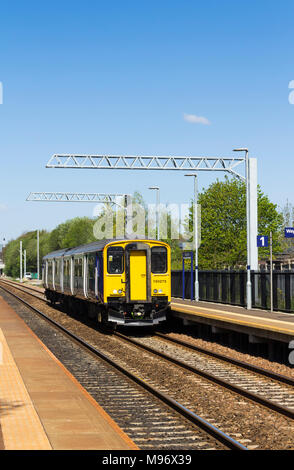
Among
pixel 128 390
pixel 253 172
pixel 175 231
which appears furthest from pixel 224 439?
pixel 175 231

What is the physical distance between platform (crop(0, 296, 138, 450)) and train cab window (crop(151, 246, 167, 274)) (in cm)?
765

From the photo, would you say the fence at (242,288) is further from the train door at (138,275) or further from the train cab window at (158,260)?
the train door at (138,275)

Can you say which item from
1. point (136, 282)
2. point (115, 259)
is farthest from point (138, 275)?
point (115, 259)

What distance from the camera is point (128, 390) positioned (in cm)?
1295

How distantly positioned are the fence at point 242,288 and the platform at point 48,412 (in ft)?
38.2

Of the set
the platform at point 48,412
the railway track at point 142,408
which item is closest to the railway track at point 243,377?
the railway track at point 142,408

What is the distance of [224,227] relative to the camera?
6088 cm

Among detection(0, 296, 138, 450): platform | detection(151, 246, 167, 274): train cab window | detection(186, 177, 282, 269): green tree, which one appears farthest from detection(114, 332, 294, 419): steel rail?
detection(186, 177, 282, 269): green tree

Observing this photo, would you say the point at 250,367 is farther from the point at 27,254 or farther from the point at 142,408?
the point at 27,254

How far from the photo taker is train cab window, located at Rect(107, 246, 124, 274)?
22.9 m

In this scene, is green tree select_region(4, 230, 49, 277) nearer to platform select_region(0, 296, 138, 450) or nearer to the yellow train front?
the yellow train front

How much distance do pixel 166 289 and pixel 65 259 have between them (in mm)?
11015

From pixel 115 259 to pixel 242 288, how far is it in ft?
27.7
